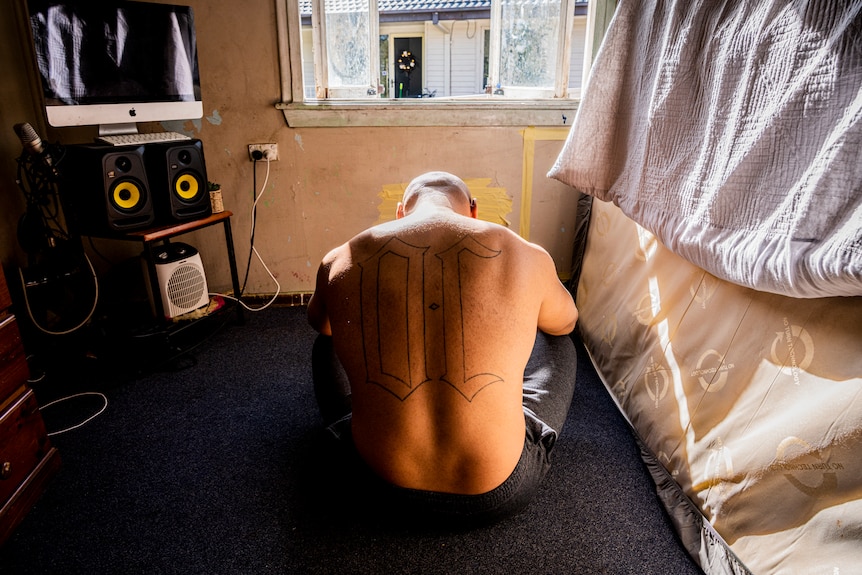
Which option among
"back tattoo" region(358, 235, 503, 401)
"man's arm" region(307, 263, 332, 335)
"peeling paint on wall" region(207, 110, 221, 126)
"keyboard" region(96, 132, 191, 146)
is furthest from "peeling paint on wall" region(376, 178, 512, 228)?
"back tattoo" region(358, 235, 503, 401)

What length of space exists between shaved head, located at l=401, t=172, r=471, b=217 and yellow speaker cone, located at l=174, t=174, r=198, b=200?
1.09 m

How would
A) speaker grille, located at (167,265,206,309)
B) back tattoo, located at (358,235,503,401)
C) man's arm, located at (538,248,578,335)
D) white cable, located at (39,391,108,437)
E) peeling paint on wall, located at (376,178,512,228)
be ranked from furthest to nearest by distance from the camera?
peeling paint on wall, located at (376,178,512,228), speaker grille, located at (167,265,206,309), white cable, located at (39,391,108,437), man's arm, located at (538,248,578,335), back tattoo, located at (358,235,503,401)

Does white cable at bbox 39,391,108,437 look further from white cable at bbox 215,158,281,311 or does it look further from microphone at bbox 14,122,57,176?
microphone at bbox 14,122,57,176

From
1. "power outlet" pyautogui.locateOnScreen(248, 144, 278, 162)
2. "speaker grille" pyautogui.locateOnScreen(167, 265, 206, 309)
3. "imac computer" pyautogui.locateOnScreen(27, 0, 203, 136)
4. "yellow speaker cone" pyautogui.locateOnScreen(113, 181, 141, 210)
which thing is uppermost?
"imac computer" pyautogui.locateOnScreen(27, 0, 203, 136)

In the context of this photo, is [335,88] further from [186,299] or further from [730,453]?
[730,453]

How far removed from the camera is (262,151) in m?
2.39

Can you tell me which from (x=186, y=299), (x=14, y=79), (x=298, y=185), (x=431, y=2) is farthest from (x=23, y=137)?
(x=431, y=2)

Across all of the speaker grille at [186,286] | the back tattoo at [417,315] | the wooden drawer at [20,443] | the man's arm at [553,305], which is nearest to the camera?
the back tattoo at [417,315]

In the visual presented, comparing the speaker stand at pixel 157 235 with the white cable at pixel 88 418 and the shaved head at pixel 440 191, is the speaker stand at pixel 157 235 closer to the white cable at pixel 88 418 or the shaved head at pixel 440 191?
the white cable at pixel 88 418

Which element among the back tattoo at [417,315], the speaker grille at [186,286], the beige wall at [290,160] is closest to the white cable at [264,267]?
the beige wall at [290,160]

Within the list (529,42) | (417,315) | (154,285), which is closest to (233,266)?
(154,285)

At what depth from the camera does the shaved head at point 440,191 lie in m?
1.34

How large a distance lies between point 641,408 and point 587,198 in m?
1.14

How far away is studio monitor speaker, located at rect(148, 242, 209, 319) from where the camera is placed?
2.02m
